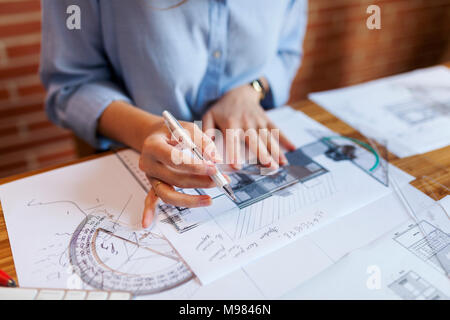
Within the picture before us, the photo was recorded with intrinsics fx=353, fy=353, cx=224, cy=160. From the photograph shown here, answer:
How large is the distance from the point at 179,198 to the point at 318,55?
4.14 ft

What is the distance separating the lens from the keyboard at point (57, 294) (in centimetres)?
34

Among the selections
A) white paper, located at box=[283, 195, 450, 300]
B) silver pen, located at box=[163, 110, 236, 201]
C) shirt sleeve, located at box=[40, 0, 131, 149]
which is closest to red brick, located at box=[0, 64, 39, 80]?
shirt sleeve, located at box=[40, 0, 131, 149]

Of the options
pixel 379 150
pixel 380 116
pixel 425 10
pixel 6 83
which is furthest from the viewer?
pixel 425 10

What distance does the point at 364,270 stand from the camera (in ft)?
1.23

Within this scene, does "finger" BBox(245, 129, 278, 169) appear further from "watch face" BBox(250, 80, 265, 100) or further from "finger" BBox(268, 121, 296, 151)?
"watch face" BBox(250, 80, 265, 100)

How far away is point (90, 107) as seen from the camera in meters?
0.61

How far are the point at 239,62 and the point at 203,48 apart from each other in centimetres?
9

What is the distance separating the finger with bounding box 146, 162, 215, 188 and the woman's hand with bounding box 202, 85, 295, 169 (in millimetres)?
84

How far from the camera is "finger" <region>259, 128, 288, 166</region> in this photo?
21.1 inches

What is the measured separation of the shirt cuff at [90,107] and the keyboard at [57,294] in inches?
12.3

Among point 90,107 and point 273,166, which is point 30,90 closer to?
point 90,107

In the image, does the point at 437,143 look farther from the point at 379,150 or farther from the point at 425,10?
the point at 425,10

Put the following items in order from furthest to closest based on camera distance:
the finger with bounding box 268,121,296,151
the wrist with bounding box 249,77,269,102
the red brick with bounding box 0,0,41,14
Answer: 1. the red brick with bounding box 0,0,41,14
2. the wrist with bounding box 249,77,269,102
3. the finger with bounding box 268,121,296,151
